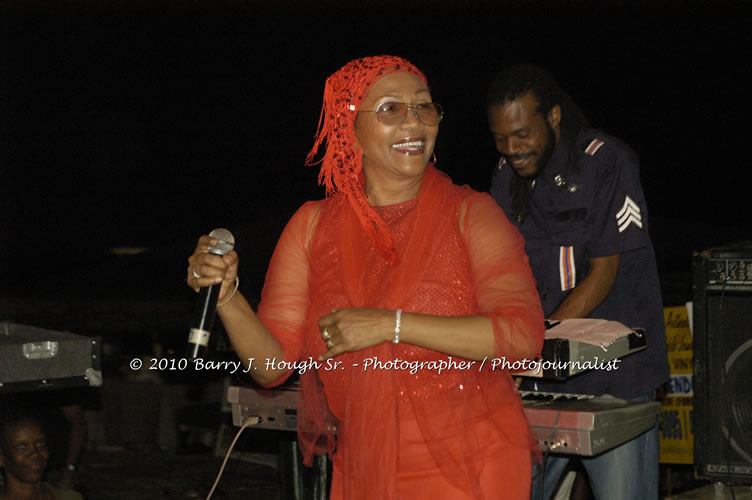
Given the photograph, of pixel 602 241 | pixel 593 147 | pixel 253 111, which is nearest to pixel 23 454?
pixel 602 241

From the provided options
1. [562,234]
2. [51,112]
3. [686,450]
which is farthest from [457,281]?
[51,112]

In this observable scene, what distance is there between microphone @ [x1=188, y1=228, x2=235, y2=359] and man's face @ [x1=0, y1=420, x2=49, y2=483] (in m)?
3.39

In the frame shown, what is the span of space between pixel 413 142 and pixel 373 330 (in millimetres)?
568

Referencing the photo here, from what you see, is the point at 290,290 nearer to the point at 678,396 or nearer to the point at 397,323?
the point at 397,323

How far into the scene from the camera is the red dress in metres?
2.15

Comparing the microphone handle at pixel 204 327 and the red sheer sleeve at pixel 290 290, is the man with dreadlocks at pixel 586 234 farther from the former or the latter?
the microphone handle at pixel 204 327

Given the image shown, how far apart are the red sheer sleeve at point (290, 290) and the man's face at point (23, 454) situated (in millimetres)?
3128

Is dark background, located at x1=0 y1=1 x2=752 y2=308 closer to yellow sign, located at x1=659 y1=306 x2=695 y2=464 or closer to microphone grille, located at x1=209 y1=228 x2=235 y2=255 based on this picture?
yellow sign, located at x1=659 y1=306 x2=695 y2=464

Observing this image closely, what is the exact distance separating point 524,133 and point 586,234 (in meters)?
0.48

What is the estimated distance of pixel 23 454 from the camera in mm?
4969

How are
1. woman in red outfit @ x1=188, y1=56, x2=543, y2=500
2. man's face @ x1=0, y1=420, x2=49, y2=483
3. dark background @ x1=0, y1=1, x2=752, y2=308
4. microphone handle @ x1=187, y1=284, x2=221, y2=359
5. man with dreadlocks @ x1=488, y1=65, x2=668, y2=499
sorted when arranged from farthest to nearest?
1. dark background @ x1=0, y1=1, x2=752, y2=308
2. man's face @ x1=0, y1=420, x2=49, y2=483
3. man with dreadlocks @ x1=488, y1=65, x2=668, y2=499
4. woman in red outfit @ x1=188, y1=56, x2=543, y2=500
5. microphone handle @ x1=187, y1=284, x2=221, y2=359

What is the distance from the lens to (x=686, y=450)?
609cm

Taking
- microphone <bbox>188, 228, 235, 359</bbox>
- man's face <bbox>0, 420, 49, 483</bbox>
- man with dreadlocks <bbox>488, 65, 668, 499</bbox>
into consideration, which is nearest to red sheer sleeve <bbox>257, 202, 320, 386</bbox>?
microphone <bbox>188, 228, 235, 359</bbox>

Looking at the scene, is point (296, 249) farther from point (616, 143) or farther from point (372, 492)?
point (616, 143)
